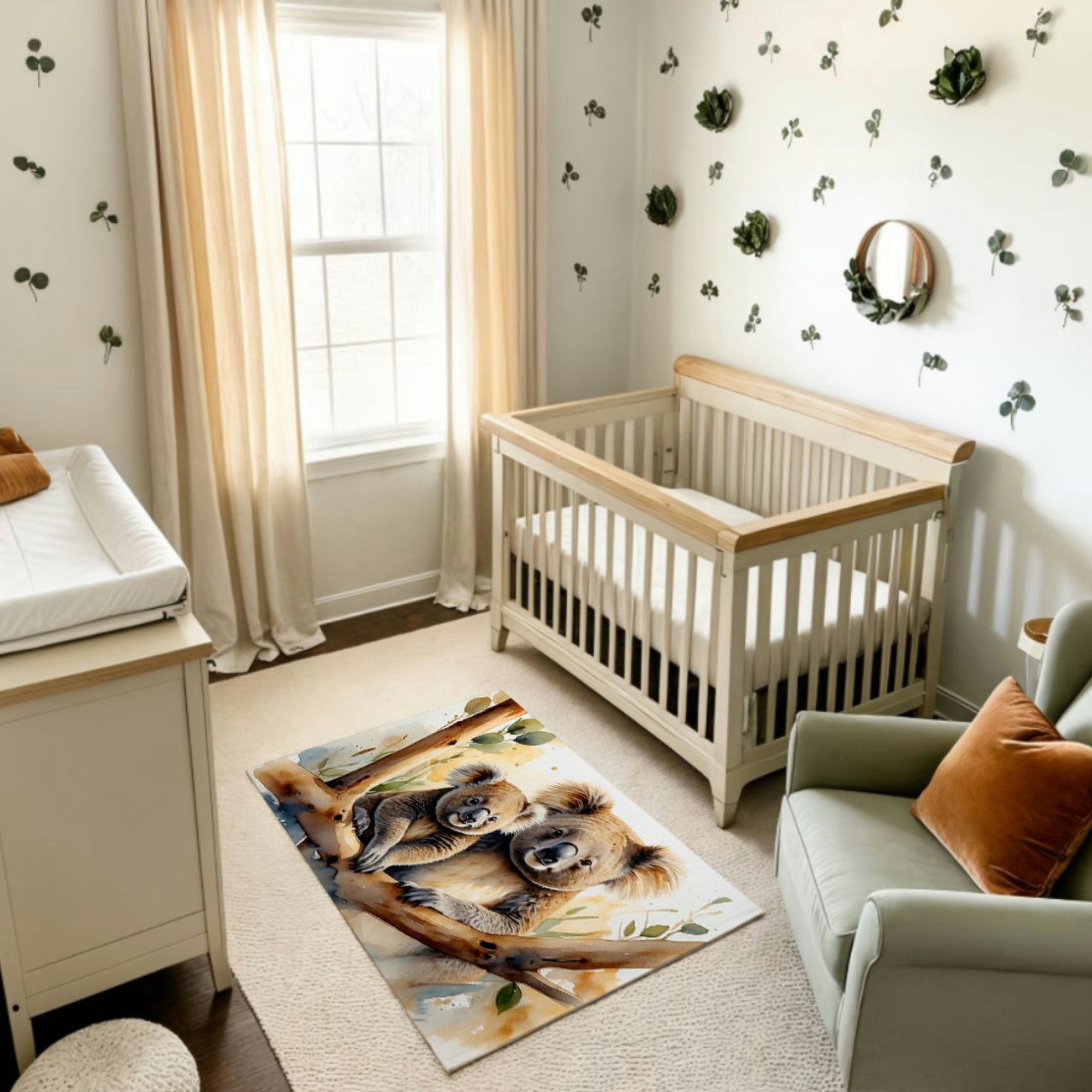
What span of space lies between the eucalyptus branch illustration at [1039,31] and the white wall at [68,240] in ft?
7.49

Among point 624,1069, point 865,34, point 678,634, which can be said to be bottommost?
point 624,1069

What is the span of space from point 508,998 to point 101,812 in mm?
859

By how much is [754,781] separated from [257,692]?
148 cm

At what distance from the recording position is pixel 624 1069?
2098mm

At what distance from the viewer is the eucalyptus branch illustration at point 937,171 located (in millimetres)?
2918

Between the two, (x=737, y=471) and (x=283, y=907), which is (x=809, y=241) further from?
(x=283, y=907)

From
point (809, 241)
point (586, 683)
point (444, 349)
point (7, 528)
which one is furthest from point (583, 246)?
point (7, 528)

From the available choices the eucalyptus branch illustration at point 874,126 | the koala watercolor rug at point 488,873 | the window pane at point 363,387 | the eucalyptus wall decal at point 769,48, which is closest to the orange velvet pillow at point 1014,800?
the koala watercolor rug at point 488,873

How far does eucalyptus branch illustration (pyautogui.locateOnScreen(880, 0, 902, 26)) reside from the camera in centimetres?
296

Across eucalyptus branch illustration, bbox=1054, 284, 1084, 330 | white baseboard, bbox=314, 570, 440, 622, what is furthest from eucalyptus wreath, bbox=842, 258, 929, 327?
white baseboard, bbox=314, 570, 440, 622

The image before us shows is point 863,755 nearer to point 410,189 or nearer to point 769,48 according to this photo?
point 769,48

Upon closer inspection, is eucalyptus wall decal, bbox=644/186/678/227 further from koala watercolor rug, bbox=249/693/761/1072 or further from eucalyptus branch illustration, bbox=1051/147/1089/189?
koala watercolor rug, bbox=249/693/761/1072

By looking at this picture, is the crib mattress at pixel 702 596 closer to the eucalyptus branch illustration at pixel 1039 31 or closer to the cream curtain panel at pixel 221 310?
the cream curtain panel at pixel 221 310

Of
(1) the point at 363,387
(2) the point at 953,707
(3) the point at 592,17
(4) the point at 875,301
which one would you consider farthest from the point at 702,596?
(3) the point at 592,17
